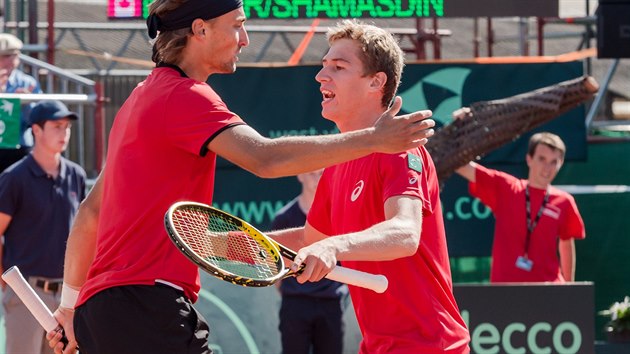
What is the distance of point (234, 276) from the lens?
11.3 ft

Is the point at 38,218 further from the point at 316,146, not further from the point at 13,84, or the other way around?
the point at 316,146

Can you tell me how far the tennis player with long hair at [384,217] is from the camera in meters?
3.91

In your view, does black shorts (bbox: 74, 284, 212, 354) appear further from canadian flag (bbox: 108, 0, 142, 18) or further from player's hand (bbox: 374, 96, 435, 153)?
canadian flag (bbox: 108, 0, 142, 18)

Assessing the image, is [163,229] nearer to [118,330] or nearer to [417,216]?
[118,330]

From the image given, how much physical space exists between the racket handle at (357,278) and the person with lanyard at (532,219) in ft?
17.7

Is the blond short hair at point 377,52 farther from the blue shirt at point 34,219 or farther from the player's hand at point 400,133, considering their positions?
the blue shirt at point 34,219

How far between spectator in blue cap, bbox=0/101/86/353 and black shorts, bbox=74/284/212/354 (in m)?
3.86

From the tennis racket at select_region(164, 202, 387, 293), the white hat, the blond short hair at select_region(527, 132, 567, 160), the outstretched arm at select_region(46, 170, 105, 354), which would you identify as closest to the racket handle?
the tennis racket at select_region(164, 202, 387, 293)

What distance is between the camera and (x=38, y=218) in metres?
7.72

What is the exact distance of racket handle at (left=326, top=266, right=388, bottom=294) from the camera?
12.1ft

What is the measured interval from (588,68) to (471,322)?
4.35m

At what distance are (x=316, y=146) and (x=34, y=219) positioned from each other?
14.4 feet

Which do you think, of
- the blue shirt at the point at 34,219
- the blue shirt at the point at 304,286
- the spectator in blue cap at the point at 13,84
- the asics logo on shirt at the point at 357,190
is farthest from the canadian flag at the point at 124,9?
the asics logo on shirt at the point at 357,190

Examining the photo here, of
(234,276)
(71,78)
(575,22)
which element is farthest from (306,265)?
(575,22)
